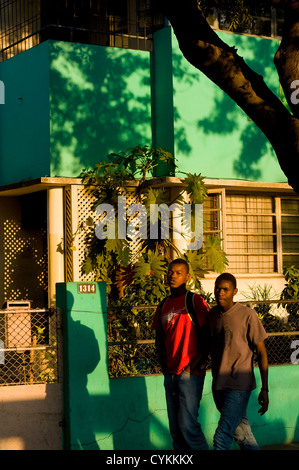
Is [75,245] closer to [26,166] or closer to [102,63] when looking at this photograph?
[26,166]

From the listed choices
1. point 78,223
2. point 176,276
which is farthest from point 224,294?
point 78,223

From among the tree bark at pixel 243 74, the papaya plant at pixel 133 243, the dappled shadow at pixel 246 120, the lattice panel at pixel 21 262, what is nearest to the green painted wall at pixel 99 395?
the tree bark at pixel 243 74

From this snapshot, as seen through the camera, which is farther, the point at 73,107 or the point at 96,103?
the point at 96,103

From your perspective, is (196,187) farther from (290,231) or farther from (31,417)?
(31,417)

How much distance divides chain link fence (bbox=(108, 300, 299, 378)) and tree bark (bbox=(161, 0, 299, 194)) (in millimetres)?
2259

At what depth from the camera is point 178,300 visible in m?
7.30

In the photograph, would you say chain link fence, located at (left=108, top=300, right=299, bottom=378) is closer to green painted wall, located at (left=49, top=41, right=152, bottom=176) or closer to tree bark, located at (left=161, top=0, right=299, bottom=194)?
tree bark, located at (left=161, top=0, right=299, bottom=194)

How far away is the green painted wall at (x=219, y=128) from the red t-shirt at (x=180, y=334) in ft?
23.9

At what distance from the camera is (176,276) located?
7.27 m

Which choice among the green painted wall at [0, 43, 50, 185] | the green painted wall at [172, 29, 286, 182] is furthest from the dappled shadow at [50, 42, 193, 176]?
the green painted wall at [0, 43, 50, 185]

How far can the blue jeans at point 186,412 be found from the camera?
7.07m

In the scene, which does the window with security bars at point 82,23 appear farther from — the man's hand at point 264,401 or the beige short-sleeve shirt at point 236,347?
the man's hand at point 264,401

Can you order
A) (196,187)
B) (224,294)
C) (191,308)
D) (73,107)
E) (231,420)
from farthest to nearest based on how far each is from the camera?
(73,107) → (196,187) → (191,308) → (224,294) → (231,420)

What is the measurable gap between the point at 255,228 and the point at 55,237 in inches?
152
